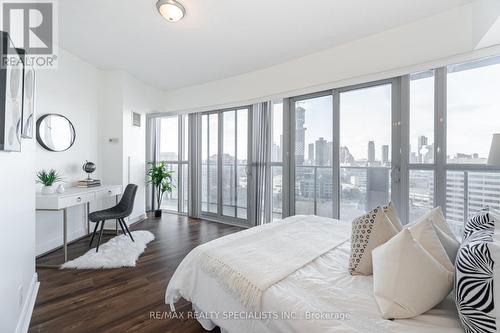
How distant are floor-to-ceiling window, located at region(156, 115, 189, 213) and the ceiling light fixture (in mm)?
2879

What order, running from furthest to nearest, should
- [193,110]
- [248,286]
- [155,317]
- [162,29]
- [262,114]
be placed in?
1. [193,110]
2. [262,114]
3. [162,29]
4. [155,317]
5. [248,286]

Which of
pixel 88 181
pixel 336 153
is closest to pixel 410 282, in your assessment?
pixel 336 153

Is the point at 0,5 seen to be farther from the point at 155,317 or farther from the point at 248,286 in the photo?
the point at 155,317

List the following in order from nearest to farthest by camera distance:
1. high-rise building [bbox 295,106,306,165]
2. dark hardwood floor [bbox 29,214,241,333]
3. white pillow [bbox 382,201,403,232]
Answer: white pillow [bbox 382,201,403,232], dark hardwood floor [bbox 29,214,241,333], high-rise building [bbox 295,106,306,165]

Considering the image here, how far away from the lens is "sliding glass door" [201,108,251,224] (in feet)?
14.3

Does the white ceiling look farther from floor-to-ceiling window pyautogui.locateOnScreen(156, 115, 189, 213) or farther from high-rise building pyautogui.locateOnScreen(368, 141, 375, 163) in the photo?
floor-to-ceiling window pyautogui.locateOnScreen(156, 115, 189, 213)

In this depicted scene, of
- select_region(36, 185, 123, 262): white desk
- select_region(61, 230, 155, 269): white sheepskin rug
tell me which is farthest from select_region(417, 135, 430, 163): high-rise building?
select_region(36, 185, 123, 262): white desk

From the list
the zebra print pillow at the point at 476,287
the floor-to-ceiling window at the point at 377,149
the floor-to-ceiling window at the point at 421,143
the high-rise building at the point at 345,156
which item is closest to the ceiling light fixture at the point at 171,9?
the floor-to-ceiling window at the point at 377,149

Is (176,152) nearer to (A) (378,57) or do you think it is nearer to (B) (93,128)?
(B) (93,128)

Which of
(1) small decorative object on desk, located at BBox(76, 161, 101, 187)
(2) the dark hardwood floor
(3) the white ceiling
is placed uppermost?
(3) the white ceiling

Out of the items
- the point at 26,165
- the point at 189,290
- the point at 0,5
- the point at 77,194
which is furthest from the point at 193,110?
the point at 189,290

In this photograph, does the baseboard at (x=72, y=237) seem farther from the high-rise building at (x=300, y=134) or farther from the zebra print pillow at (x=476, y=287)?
the zebra print pillow at (x=476, y=287)

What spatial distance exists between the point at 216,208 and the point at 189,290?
10.3 ft

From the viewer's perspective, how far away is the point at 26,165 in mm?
1860
